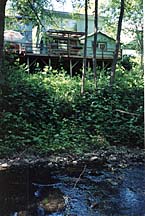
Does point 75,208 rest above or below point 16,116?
below

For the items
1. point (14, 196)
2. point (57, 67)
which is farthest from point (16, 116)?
point (57, 67)

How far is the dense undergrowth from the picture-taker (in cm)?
611

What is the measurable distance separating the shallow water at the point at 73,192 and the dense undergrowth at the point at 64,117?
117 centimetres

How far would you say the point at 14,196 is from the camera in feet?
12.4

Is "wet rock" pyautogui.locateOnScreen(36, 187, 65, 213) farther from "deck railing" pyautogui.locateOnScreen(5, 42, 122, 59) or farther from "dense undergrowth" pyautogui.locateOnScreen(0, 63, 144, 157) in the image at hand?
"deck railing" pyautogui.locateOnScreen(5, 42, 122, 59)

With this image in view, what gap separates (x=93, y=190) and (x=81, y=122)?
3.19 m

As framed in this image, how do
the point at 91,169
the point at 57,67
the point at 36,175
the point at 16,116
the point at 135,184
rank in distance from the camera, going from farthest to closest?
the point at 57,67
the point at 16,116
the point at 91,169
the point at 36,175
the point at 135,184

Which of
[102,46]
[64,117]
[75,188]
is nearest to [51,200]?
[75,188]

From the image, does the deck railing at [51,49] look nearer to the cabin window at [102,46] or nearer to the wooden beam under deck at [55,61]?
the wooden beam under deck at [55,61]

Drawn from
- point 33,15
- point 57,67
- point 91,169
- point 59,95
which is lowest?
point 91,169

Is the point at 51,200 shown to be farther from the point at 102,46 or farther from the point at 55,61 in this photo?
the point at 102,46

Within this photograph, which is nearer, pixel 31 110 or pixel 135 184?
pixel 135 184

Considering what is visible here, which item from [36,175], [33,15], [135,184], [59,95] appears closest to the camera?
[135,184]

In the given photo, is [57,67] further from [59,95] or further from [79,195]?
[79,195]
